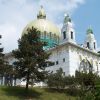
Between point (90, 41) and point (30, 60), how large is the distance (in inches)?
1456

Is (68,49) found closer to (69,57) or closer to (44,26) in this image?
(69,57)

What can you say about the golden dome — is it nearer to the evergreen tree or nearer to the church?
the church

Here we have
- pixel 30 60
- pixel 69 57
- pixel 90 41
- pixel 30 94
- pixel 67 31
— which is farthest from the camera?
pixel 90 41

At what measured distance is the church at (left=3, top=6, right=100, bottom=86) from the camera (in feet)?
231

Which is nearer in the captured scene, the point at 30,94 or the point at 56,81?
the point at 30,94

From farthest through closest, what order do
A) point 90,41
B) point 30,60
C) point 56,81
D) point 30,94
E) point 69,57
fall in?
point 90,41
point 69,57
point 56,81
point 30,94
point 30,60

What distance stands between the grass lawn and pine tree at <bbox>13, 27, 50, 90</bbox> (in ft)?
5.32

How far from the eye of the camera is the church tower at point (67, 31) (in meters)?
72.4

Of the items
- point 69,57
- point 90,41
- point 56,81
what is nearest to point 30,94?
point 56,81

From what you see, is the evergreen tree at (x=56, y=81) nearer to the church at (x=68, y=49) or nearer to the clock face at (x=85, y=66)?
the church at (x=68, y=49)

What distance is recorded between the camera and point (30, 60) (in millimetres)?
45656

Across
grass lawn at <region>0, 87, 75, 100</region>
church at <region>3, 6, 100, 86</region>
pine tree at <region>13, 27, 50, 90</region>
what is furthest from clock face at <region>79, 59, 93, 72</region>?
pine tree at <region>13, 27, 50, 90</region>

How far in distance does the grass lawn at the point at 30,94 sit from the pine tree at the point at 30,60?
1622 millimetres

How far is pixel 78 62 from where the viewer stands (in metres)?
72.2
